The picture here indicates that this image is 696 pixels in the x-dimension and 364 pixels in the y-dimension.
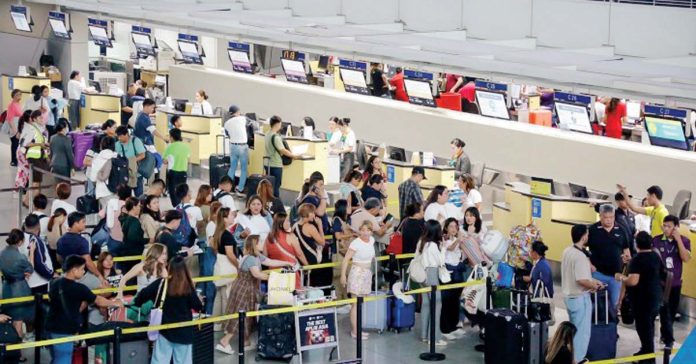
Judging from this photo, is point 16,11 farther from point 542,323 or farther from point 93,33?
point 542,323

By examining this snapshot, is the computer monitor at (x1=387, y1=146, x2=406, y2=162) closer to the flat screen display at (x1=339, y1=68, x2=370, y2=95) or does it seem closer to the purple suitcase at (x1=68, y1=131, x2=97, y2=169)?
the flat screen display at (x1=339, y1=68, x2=370, y2=95)

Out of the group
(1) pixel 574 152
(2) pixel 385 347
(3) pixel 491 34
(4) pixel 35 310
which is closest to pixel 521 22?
(3) pixel 491 34

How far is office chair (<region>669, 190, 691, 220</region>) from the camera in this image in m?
16.1

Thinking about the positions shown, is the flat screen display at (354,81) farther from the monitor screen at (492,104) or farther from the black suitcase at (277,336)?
the black suitcase at (277,336)

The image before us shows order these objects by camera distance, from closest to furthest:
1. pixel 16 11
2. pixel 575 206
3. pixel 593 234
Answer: pixel 593 234
pixel 575 206
pixel 16 11

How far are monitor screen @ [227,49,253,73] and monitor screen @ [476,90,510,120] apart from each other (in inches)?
255

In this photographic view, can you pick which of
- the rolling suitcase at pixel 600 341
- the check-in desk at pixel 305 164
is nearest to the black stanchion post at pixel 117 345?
the rolling suitcase at pixel 600 341

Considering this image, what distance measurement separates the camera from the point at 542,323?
38.2 ft

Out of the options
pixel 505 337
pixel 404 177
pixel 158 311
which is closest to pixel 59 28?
pixel 404 177

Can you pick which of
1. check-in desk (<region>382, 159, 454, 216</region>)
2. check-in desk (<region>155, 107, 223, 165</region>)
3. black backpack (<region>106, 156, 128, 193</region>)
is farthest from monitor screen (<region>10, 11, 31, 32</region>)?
black backpack (<region>106, 156, 128, 193</region>)

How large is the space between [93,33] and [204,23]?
1043 centimetres

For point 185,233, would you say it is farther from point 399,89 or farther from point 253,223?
point 399,89

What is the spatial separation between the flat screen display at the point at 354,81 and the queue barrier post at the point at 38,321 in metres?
13.2

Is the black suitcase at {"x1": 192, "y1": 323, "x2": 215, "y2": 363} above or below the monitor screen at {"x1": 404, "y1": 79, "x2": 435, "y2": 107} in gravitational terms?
below
